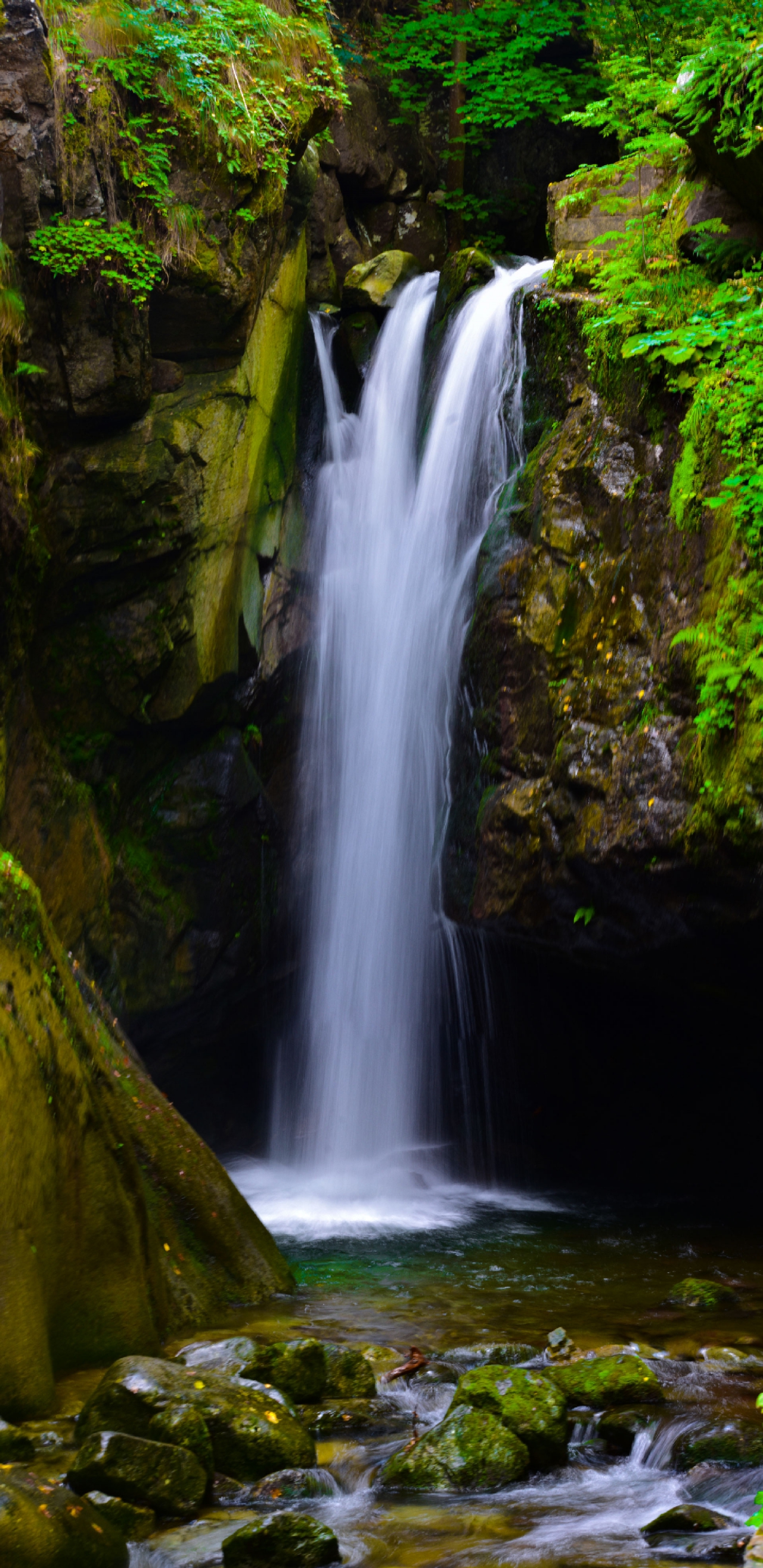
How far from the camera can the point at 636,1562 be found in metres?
3.66

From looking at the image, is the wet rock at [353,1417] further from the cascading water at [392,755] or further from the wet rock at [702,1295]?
the cascading water at [392,755]

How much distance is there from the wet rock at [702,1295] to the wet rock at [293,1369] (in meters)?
2.61

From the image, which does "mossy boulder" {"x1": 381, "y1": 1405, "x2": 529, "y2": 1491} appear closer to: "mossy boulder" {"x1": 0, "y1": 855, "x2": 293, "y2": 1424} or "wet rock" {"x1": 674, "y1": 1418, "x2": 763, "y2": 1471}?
"wet rock" {"x1": 674, "y1": 1418, "x2": 763, "y2": 1471}

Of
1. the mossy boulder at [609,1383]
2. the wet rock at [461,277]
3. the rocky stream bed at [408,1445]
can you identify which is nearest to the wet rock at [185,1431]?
the rocky stream bed at [408,1445]

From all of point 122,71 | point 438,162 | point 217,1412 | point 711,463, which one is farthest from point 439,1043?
point 438,162

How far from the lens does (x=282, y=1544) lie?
3.49m

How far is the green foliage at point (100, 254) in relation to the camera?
29.3 ft

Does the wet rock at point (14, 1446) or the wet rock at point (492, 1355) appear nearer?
the wet rock at point (14, 1446)

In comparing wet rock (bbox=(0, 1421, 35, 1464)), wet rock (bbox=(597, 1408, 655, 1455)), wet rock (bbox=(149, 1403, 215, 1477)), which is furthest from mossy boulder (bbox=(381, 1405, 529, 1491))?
wet rock (bbox=(0, 1421, 35, 1464))

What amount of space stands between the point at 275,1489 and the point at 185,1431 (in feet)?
1.37

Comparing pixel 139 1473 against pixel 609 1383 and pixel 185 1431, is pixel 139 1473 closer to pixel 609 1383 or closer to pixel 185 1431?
pixel 185 1431

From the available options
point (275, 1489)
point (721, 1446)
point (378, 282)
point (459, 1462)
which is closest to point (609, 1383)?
point (721, 1446)

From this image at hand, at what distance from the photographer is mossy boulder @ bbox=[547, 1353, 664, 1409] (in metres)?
4.90

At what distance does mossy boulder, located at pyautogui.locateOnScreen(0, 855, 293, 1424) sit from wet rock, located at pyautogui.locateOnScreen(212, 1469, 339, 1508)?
0.87 m
